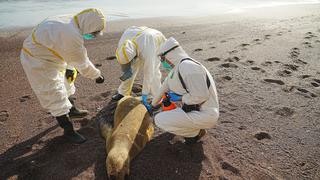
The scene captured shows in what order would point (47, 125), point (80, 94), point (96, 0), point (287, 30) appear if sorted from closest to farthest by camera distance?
point (47, 125), point (80, 94), point (287, 30), point (96, 0)

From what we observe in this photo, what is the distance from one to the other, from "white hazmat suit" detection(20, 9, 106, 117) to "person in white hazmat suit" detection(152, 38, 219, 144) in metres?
1.02

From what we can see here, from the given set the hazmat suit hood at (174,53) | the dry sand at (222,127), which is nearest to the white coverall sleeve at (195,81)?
the hazmat suit hood at (174,53)

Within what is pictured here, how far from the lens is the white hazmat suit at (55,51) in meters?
3.02

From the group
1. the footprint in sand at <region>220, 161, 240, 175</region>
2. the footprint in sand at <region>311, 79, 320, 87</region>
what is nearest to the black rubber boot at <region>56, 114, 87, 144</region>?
the footprint in sand at <region>220, 161, 240, 175</region>

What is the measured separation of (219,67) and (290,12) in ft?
33.7

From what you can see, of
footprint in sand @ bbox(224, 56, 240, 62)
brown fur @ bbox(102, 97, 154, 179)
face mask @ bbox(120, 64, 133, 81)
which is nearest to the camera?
brown fur @ bbox(102, 97, 154, 179)

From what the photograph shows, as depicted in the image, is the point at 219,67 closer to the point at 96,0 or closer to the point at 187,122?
the point at 187,122

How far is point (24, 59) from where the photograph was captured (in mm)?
3191

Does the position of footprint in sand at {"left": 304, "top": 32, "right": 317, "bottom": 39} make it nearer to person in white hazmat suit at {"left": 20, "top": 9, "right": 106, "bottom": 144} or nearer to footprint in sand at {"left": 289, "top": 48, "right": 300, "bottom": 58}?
footprint in sand at {"left": 289, "top": 48, "right": 300, "bottom": 58}

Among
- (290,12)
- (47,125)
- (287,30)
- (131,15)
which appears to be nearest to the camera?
(47,125)

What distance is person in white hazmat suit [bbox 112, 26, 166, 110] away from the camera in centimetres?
381

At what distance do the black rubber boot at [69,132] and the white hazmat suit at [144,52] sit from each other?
1162mm

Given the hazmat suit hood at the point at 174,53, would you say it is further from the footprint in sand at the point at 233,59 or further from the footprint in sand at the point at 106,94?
the footprint in sand at the point at 233,59

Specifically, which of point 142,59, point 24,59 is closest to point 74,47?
point 24,59
